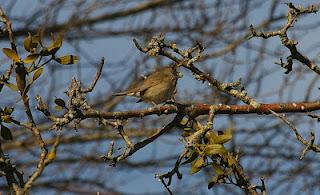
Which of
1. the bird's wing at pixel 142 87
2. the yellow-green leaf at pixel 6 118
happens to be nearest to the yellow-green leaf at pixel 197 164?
the yellow-green leaf at pixel 6 118

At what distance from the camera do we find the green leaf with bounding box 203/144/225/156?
2.04 meters

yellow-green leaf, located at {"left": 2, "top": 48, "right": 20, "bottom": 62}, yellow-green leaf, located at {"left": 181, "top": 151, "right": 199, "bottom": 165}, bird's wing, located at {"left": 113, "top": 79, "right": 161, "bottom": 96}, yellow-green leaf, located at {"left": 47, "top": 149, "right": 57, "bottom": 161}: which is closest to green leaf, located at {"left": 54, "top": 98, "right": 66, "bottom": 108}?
yellow-green leaf, located at {"left": 2, "top": 48, "right": 20, "bottom": 62}

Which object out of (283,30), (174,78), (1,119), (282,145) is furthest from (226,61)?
(1,119)

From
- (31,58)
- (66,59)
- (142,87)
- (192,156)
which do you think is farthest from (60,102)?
(142,87)

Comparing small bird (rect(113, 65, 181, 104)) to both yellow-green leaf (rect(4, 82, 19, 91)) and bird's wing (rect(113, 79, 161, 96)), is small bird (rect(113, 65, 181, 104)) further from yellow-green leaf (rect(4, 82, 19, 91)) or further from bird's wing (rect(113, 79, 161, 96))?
yellow-green leaf (rect(4, 82, 19, 91))

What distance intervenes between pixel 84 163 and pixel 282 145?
2.19 metres

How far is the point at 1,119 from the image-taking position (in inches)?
75.9

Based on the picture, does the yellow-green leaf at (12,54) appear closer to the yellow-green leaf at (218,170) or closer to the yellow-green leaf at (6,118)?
the yellow-green leaf at (6,118)

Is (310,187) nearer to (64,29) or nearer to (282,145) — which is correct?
(282,145)

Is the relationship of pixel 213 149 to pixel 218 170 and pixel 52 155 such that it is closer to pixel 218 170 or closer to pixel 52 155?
pixel 218 170

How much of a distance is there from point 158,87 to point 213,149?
196 cm

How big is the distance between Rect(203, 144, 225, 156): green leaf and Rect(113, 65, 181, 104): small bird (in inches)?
62.5

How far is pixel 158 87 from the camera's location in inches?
157

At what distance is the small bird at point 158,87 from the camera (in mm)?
3871
